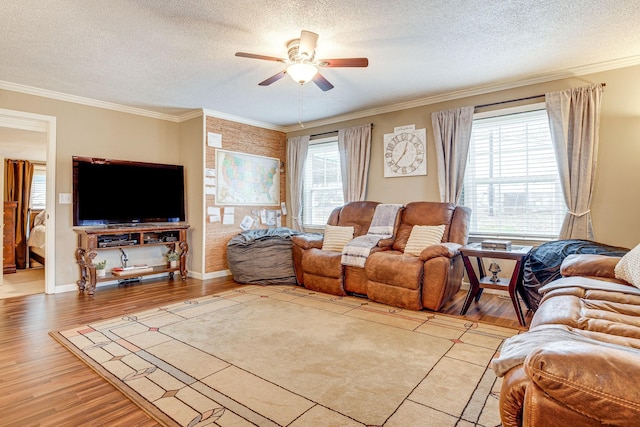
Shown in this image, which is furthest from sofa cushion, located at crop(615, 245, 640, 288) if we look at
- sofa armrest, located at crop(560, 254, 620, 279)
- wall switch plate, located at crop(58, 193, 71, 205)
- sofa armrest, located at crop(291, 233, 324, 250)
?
wall switch plate, located at crop(58, 193, 71, 205)

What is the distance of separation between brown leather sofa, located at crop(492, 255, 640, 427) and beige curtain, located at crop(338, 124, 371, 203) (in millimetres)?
3611

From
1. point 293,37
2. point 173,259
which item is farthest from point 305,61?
point 173,259

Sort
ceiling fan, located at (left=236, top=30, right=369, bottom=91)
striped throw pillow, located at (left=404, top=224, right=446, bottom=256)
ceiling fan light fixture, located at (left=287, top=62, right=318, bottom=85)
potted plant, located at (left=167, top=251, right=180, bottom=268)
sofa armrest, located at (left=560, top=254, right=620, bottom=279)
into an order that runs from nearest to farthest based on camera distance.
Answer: sofa armrest, located at (left=560, top=254, right=620, bottom=279) → ceiling fan, located at (left=236, top=30, right=369, bottom=91) → ceiling fan light fixture, located at (left=287, top=62, right=318, bottom=85) → striped throw pillow, located at (left=404, top=224, right=446, bottom=256) → potted plant, located at (left=167, top=251, right=180, bottom=268)

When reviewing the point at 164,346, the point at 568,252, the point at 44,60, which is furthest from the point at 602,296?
the point at 44,60

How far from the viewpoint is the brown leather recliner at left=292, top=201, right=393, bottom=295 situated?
4012 millimetres

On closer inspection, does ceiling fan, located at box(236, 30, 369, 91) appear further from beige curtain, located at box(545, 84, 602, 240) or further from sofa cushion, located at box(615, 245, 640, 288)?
beige curtain, located at box(545, 84, 602, 240)

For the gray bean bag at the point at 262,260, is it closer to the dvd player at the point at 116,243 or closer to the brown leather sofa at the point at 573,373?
the dvd player at the point at 116,243

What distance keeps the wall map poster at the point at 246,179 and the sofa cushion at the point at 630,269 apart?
→ 4.62 meters

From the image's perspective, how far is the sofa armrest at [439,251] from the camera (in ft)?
11.1

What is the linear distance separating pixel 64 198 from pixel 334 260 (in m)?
3.57

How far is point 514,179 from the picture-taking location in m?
4.06

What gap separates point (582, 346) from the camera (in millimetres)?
999

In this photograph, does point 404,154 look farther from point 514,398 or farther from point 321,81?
point 514,398

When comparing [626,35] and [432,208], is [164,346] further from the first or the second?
[626,35]
